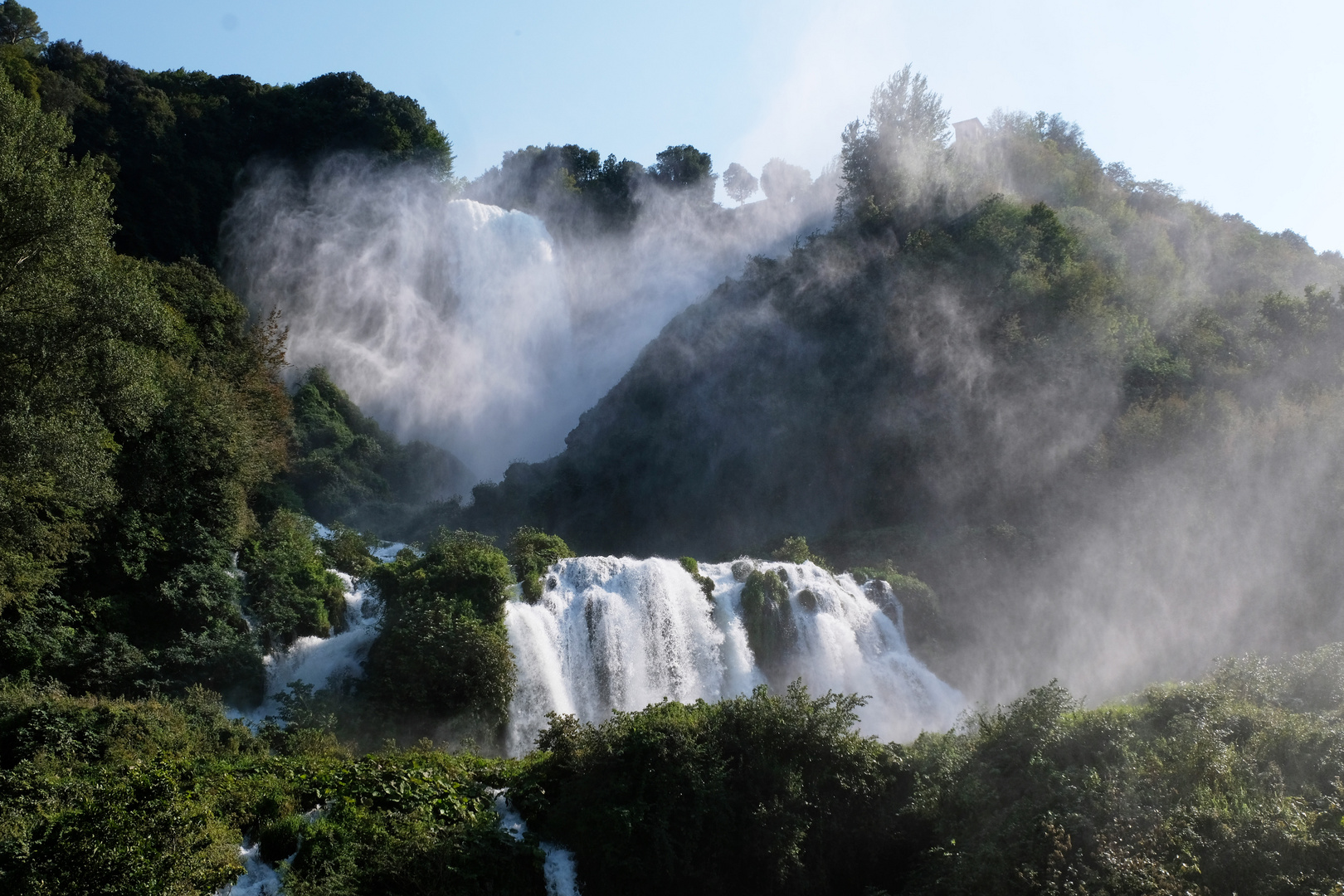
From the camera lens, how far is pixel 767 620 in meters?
21.1

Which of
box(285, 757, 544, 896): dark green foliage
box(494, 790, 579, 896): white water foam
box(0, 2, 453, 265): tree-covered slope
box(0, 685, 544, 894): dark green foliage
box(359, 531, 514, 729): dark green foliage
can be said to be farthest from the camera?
box(0, 2, 453, 265): tree-covered slope

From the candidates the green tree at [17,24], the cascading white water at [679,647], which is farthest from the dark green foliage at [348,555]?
the green tree at [17,24]

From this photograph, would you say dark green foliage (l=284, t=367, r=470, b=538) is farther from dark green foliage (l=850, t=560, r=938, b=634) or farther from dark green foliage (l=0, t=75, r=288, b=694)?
dark green foliage (l=850, t=560, r=938, b=634)

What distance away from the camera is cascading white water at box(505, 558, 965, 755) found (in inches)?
701

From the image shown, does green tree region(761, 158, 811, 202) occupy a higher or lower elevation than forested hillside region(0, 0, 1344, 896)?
higher

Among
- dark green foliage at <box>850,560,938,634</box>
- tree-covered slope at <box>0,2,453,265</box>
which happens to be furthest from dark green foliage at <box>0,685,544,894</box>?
tree-covered slope at <box>0,2,453,265</box>

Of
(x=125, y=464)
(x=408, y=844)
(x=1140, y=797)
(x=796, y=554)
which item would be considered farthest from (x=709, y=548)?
(x=408, y=844)

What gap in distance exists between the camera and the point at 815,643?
70.1ft

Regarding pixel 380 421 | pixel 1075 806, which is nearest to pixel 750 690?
pixel 1075 806

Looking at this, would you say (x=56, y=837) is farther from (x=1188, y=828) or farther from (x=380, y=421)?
(x=380, y=421)

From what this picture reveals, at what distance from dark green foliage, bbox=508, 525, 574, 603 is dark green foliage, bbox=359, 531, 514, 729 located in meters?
0.92

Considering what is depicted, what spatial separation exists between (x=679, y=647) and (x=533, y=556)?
4.20 metres

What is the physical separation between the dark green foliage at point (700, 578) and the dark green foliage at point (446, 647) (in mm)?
5331

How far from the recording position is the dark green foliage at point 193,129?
111ft
